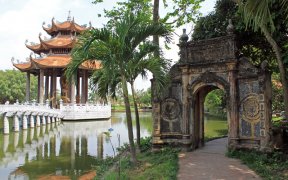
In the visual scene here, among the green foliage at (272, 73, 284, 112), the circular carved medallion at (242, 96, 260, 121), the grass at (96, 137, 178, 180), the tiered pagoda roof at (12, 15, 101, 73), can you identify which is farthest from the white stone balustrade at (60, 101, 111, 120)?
the circular carved medallion at (242, 96, 260, 121)

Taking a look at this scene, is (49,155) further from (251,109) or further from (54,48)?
(54,48)

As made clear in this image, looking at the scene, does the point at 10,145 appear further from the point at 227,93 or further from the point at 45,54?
the point at 45,54

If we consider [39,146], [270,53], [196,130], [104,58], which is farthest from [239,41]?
[39,146]

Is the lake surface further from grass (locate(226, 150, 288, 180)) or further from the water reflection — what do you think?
grass (locate(226, 150, 288, 180))

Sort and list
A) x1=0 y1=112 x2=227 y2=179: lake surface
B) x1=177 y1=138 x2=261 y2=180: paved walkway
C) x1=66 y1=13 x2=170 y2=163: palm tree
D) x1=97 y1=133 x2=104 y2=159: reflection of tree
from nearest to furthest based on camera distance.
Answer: x1=177 y1=138 x2=261 y2=180: paved walkway → x1=66 y1=13 x2=170 y2=163: palm tree → x1=0 y1=112 x2=227 y2=179: lake surface → x1=97 y1=133 x2=104 y2=159: reflection of tree

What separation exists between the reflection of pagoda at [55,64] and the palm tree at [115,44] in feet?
82.8

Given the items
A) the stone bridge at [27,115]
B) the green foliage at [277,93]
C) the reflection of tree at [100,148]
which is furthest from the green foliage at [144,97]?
the reflection of tree at [100,148]

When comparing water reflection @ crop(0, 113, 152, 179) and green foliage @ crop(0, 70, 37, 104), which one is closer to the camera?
water reflection @ crop(0, 113, 152, 179)

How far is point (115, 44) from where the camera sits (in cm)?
844

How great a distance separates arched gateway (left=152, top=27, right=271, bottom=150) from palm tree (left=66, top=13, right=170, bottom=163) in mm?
2621

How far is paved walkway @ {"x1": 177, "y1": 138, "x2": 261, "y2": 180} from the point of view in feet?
24.6

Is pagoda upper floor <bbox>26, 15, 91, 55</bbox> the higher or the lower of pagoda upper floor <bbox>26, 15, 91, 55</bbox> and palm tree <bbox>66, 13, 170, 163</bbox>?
the higher

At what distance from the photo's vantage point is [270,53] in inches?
561

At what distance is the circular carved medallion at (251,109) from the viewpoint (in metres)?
9.73
